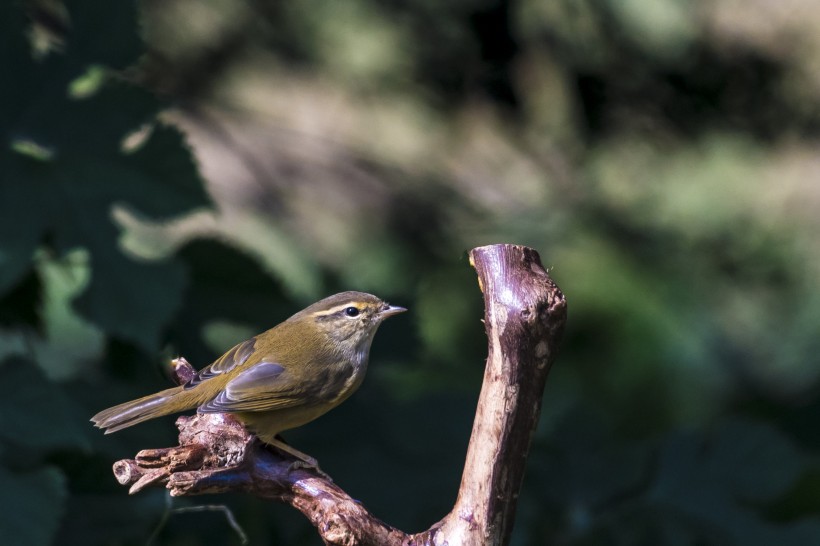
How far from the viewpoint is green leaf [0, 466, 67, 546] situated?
2832 millimetres

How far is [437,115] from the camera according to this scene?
5359mm

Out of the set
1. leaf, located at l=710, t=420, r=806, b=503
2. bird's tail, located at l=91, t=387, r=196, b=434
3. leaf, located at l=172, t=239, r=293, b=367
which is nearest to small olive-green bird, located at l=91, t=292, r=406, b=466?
bird's tail, located at l=91, t=387, r=196, b=434

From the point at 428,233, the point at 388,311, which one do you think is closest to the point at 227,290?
the point at 388,311

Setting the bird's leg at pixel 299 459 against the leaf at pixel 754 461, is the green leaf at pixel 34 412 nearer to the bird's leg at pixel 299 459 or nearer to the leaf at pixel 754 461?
the bird's leg at pixel 299 459

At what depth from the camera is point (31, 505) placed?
2.87m

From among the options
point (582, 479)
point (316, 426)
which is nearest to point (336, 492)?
point (316, 426)

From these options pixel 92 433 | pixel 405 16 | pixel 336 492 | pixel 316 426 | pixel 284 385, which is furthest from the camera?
pixel 405 16

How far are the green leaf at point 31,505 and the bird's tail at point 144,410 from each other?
933 millimetres

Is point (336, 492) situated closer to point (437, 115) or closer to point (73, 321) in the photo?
point (73, 321)

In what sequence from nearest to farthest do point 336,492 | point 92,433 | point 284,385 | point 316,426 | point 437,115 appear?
point 336,492 < point 284,385 < point 92,433 < point 316,426 < point 437,115

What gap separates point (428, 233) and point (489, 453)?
3.50 meters

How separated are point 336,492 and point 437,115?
3.78 meters

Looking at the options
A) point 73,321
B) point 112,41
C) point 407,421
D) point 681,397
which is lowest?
point 73,321

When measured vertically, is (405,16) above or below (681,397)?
above
